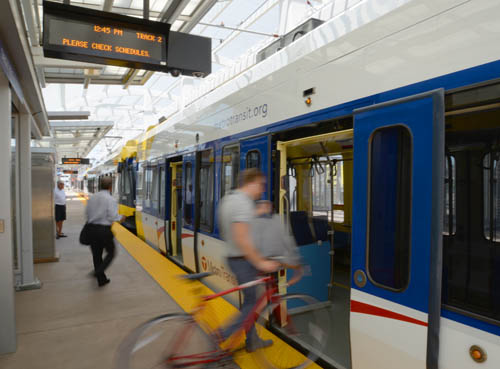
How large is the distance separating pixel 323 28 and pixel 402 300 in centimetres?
229

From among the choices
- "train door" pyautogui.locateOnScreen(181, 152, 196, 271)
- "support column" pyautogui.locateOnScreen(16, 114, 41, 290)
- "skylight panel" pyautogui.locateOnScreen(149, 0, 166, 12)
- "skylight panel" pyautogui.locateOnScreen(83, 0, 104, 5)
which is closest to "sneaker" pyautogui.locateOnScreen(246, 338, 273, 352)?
"train door" pyautogui.locateOnScreen(181, 152, 196, 271)

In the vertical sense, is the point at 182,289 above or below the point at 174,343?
below

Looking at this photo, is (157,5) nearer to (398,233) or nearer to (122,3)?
(122,3)

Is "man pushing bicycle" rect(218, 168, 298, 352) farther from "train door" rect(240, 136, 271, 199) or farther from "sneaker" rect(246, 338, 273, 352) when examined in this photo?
"train door" rect(240, 136, 271, 199)

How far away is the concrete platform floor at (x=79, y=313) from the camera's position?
389 cm

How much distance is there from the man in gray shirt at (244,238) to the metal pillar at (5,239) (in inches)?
95.1

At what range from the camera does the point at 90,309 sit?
5.33 m

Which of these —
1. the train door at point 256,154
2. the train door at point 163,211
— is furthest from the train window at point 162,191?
the train door at point 256,154

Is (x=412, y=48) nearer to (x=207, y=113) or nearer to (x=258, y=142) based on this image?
(x=258, y=142)

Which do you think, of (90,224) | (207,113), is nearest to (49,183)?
(90,224)

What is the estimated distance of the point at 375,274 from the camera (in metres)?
2.58

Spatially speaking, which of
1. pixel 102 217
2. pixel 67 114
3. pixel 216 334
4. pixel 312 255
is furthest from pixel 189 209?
pixel 67 114

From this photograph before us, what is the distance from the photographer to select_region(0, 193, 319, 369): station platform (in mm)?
3859

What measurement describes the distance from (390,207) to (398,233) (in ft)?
0.57
